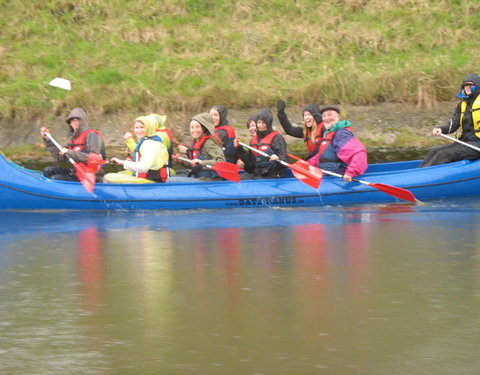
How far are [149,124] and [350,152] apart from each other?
222cm

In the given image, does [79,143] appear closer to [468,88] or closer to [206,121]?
[206,121]

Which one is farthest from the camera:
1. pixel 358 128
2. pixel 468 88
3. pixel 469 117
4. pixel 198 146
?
pixel 358 128

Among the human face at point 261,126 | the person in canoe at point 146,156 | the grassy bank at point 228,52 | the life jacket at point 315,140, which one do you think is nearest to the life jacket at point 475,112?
the life jacket at point 315,140

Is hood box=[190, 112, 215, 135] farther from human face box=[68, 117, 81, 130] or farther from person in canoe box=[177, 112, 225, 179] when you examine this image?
human face box=[68, 117, 81, 130]

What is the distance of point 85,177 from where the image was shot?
36.1ft

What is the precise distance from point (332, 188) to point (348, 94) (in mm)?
7579

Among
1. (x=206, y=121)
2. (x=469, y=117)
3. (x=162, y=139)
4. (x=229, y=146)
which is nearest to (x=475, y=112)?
(x=469, y=117)

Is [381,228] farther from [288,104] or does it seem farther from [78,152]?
[288,104]

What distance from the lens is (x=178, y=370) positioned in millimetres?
5387

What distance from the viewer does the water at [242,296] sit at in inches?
219

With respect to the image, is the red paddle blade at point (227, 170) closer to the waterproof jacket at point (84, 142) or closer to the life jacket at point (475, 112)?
the waterproof jacket at point (84, 142)

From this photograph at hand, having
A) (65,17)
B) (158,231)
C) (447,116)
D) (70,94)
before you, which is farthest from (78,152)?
(65,17)

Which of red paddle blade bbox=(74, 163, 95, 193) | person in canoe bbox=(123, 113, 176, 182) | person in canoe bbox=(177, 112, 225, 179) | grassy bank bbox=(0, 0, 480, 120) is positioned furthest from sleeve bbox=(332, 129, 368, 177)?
grassy bank bbox=(0, 0, 480, 120)

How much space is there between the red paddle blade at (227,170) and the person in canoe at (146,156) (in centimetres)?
56
